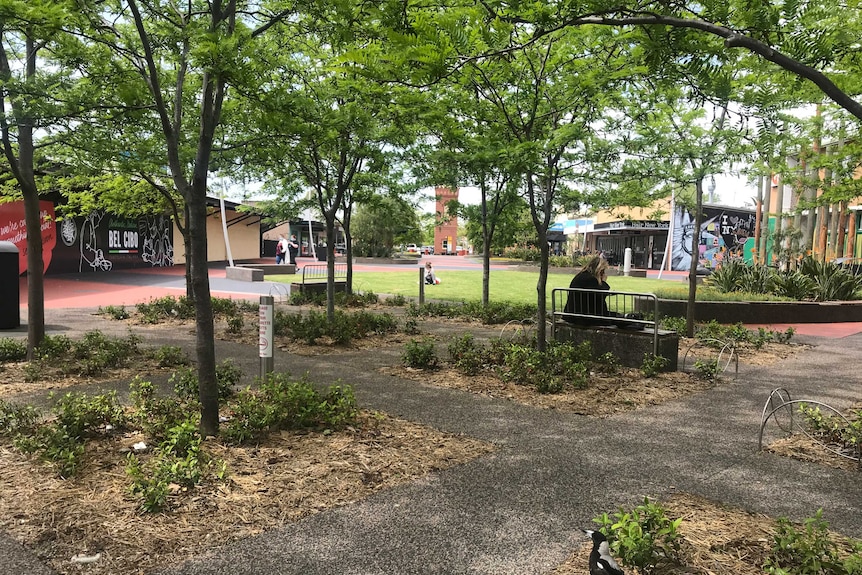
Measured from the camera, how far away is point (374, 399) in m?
6.44

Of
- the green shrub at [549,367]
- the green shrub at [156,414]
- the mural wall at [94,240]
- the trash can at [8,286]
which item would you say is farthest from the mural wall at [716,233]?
the green shrub at [156,414]

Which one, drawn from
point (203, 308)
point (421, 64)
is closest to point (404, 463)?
point (203, 308)

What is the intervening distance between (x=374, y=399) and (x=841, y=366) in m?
7.22

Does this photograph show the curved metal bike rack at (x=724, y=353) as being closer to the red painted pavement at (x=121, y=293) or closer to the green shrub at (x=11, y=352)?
the red painted pavement at (x=121, y=293)

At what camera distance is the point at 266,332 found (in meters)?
5.73

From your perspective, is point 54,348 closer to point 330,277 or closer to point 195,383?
point 195,383

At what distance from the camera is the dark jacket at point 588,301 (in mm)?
8484

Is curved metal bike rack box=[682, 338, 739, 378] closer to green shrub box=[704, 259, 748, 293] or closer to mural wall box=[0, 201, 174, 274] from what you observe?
green shrub box=[704, 259, 748, 293]

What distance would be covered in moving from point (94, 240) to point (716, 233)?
40945 mm

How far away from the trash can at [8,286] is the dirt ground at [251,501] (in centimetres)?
795

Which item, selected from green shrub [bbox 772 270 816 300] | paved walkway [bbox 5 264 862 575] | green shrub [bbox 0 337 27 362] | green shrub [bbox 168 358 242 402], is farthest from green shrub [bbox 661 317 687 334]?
green shrub [bbox 0 337 27 362]

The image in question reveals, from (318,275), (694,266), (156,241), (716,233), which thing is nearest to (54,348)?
(694,266)

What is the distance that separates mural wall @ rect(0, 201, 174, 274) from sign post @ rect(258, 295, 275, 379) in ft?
64.3

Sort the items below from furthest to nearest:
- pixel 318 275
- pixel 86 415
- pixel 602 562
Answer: pixel 318 275 < pixel 86 415 < pixel 602 562
